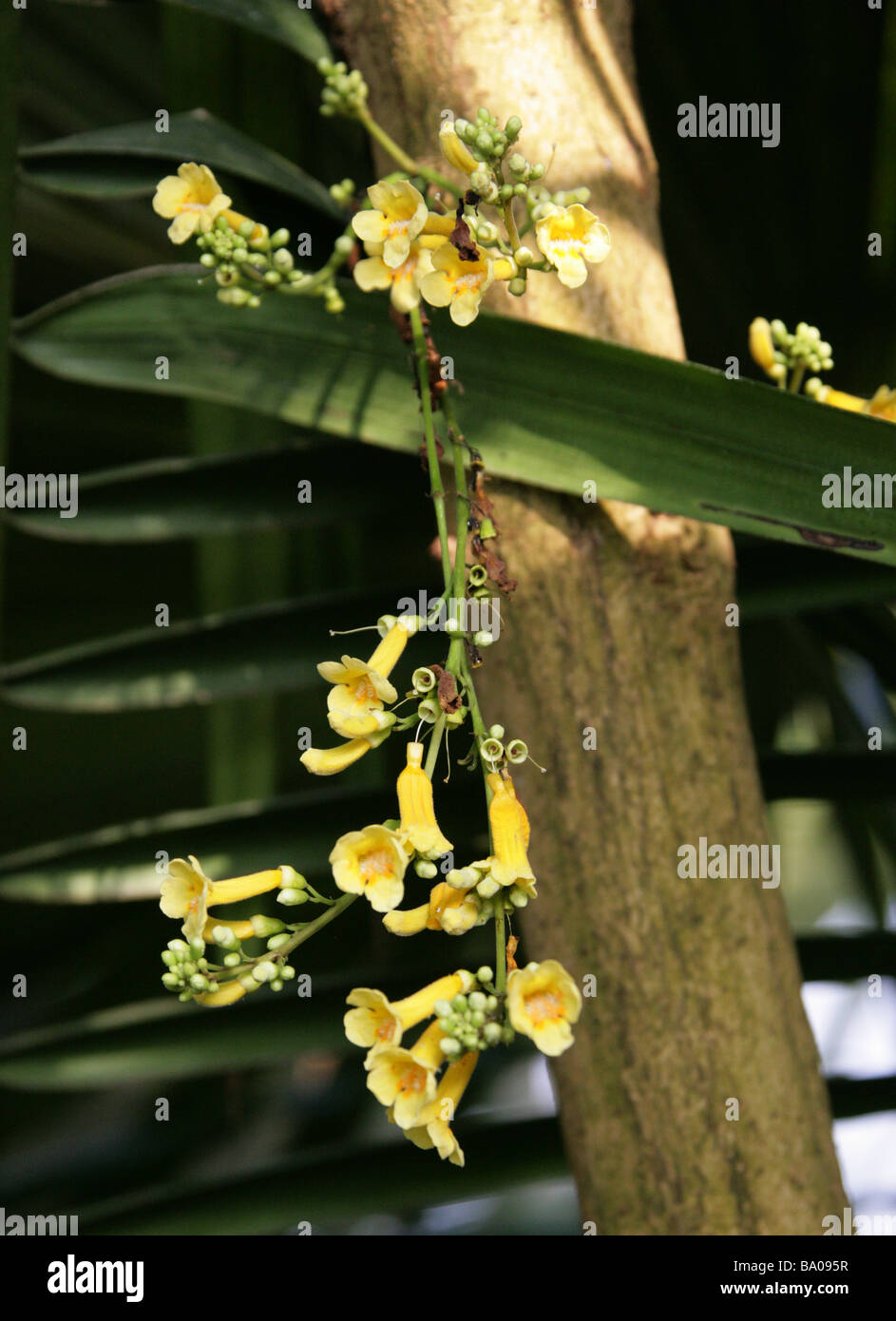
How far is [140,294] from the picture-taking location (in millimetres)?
514

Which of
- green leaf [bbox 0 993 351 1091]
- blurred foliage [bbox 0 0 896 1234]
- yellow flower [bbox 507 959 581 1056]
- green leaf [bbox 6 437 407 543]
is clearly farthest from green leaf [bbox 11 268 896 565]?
green leaf [bbox 0 993 351 1091]

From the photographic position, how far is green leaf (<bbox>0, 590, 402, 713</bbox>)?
22.9 inches

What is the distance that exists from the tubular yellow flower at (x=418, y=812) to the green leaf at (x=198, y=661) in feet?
Answer: 0.76

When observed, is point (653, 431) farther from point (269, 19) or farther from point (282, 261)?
point (269, 19)

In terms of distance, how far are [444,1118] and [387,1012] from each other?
0.13 feet

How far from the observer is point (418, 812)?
1.15ft

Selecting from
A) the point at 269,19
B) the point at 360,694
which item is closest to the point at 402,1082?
the point at 360,694

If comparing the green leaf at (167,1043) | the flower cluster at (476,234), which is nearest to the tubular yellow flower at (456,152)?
the flower cluster at (476,234)

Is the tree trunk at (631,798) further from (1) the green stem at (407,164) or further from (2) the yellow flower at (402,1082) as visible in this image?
(2) the yellow flower at (402,1082)

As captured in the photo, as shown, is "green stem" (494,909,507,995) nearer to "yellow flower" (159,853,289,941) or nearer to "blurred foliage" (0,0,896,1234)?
"yellow flower" (159,853,289,941)

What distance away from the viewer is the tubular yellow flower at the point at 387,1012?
1.09 ft

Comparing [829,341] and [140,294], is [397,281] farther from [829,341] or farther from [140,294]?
[829,341]

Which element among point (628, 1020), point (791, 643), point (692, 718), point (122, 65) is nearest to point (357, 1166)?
point (628, 1020)

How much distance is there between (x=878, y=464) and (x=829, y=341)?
39cm
